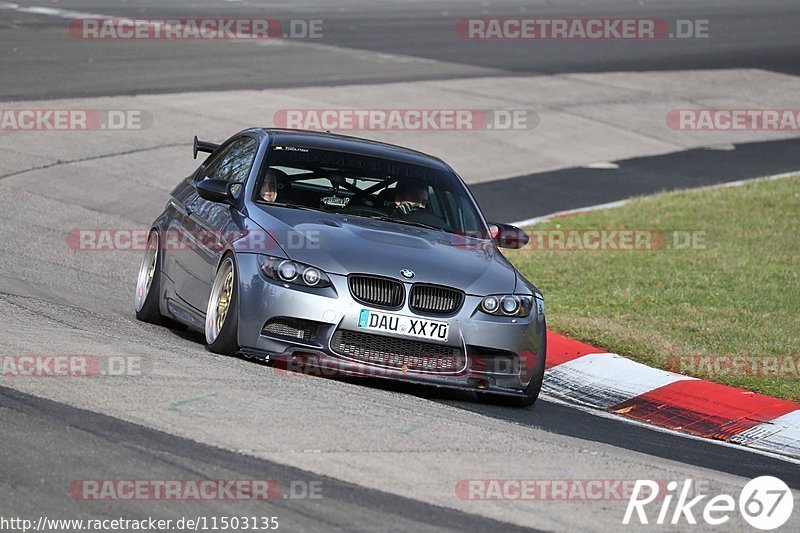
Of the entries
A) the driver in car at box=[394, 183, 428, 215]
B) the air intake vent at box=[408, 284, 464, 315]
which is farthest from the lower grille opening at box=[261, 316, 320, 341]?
the driver in car at box=[394, 183, 428, 215]

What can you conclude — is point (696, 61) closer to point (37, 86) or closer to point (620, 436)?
point (37, 86)

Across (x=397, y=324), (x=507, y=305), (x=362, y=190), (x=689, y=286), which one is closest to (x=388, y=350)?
(x=397, y=324)

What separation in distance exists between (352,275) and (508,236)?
1805mm

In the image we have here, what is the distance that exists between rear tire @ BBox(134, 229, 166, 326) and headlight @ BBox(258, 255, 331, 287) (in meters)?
1.86

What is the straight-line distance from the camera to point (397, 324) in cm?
822

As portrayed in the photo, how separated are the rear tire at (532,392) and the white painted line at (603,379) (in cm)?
81

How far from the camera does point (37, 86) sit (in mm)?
20812

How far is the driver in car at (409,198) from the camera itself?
9586mm

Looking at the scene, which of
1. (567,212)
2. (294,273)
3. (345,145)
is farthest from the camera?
(567,212)

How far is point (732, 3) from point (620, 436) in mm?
38775

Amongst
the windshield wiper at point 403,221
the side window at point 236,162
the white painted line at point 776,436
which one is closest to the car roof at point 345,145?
the side window at point 236,162

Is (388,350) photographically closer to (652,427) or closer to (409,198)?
(409,198)

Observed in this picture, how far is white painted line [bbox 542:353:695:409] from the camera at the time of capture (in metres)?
9.61

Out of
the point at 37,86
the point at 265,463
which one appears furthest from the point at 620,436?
the point at 37,86
